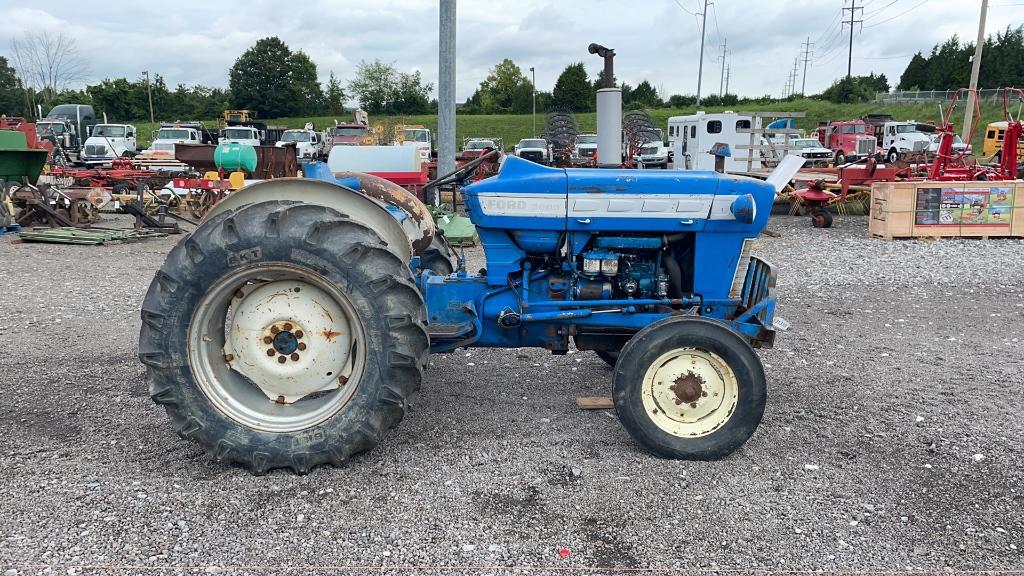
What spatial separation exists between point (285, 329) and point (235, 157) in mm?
11606

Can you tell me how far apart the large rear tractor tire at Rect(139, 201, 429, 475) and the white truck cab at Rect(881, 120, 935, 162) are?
2719cm

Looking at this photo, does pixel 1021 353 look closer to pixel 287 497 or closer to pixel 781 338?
pixel 781 338

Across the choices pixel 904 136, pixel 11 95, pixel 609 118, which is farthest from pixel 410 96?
pixel 609 118

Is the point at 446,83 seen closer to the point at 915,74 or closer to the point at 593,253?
the point at 593,253

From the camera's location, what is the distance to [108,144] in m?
25.4

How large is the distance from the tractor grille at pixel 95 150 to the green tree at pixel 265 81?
42958 mm

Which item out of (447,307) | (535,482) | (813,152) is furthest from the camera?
(813,152)

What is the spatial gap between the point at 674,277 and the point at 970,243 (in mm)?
8929

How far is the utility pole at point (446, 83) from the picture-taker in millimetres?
10242

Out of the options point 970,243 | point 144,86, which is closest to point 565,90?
point 144,86

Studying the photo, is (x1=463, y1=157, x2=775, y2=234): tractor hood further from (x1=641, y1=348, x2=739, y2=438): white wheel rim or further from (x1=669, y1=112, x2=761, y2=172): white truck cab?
(x1=669, y1=112, x2=761, y2=172): white truck cab

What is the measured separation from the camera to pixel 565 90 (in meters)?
60.0

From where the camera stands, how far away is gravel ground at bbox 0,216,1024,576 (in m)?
2.70

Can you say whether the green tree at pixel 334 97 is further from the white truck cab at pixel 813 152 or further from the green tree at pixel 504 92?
the white truck cab at pixel 813 152
